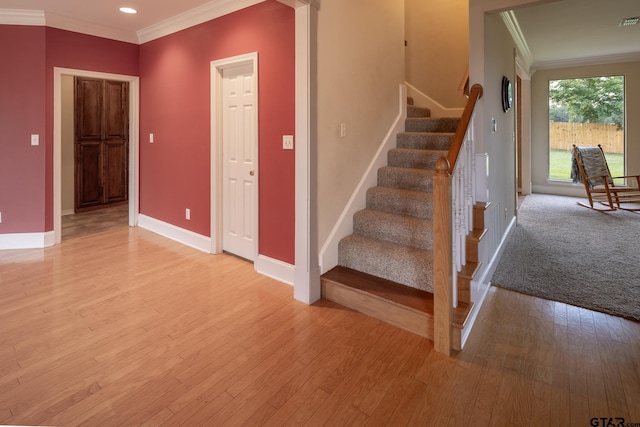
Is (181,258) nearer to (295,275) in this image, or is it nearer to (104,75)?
(295,275)

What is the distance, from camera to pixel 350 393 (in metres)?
1.93

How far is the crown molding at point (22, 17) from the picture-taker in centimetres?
406

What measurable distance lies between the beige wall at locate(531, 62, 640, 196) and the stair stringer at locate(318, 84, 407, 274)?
4.78 metres

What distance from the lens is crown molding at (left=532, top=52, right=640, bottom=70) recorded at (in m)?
6.43

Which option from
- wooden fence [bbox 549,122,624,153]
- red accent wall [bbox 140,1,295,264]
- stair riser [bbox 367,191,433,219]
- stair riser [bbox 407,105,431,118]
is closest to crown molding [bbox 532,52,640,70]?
wooden fence [bbox 549,122,624,153]

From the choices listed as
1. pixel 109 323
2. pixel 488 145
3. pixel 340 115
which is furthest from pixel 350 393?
pixel 488 145

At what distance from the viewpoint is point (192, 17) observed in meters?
4.11

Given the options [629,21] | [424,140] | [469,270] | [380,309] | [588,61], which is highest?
[588,61]

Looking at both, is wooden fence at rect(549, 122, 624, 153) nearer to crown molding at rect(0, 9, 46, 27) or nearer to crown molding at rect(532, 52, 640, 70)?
crown molding at rect(532, 52, 640, 70)

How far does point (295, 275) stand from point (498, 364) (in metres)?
1.57

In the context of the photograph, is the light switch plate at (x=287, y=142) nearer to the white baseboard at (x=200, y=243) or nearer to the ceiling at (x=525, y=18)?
the white baseboard at (x=200, y=243)

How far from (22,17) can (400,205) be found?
4.61 meters

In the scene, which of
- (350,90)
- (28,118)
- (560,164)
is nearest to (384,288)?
(350,90)

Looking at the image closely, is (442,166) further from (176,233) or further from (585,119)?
(585,119)
